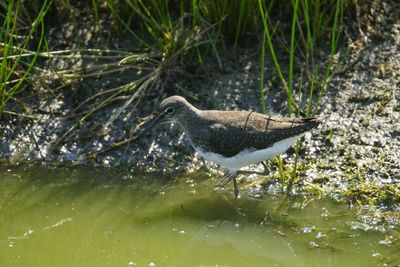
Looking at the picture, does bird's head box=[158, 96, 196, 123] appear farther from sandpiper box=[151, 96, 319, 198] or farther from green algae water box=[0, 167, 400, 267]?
green algae water box=[0, 167, 400, 267]

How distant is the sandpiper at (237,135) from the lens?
7590 mm

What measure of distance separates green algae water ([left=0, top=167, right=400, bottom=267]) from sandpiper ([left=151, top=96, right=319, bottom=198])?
1.47 feet

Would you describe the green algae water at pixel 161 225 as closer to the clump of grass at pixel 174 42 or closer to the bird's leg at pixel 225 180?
the bird's leg at pixel 225 180

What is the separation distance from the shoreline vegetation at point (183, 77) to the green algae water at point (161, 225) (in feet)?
1.30

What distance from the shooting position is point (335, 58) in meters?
9.19

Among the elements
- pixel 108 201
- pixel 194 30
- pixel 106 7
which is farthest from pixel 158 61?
pixel 108 201

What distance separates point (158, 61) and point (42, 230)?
101 inches

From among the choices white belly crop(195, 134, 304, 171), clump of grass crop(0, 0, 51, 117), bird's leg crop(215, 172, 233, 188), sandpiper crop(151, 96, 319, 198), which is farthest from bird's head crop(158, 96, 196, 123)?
clump of grass crop(0, 0, 51, 117)

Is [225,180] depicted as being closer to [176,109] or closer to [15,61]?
[176,109]

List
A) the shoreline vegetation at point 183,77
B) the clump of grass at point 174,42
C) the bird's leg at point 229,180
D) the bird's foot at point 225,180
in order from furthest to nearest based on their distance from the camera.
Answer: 1. the clump of grass at point 174,42
2. the shoreline vegetation at point 183,77
3. the bird's foot at point 225,180
4. the bird's leg at point 229,180

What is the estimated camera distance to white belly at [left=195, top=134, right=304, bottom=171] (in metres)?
7.60

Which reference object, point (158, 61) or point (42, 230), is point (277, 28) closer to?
point (158, 61)

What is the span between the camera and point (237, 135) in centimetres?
771

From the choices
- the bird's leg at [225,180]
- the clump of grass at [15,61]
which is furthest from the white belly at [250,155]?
the clump of grass at [15,61]
